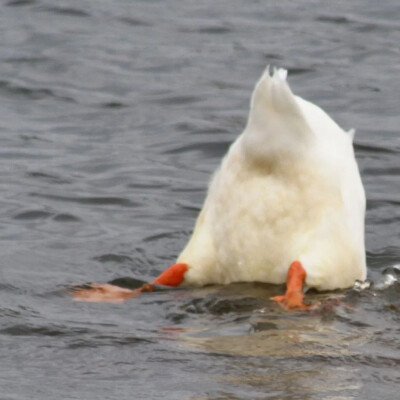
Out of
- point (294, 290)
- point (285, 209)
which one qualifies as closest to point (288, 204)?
→ point (285, 209)

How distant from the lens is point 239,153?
20.6ft

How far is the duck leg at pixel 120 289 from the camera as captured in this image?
6.38 m

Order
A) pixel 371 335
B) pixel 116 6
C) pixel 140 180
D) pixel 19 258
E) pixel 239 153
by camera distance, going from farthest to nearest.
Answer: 1. pixel 116 6
2. pixel 140 180
3. pixel 19 258
4. pixel 239 153
5. pixel 371 335

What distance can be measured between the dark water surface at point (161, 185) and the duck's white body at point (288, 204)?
0.53 ft

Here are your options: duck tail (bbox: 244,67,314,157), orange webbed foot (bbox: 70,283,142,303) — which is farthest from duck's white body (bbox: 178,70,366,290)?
orange webbed foot (bbox: 70,283,142,303)

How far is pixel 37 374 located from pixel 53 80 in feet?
23.0

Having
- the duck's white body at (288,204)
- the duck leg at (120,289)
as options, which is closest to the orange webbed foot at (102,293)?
the duck leg at (120,289)

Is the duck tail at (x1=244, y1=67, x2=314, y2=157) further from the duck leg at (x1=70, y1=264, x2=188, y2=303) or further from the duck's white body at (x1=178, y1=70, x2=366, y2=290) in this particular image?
the duck leg at (x1=70, y1=264, x2=188, y2=303)

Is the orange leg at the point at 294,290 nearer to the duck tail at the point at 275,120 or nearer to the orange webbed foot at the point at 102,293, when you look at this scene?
the duck tail at the point at 275,120

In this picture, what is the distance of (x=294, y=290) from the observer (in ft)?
19.9

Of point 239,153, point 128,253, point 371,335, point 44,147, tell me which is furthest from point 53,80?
point 371,335

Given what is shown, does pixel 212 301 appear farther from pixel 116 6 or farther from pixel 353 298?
pixel 116 6

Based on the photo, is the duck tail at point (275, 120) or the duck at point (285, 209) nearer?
the duck tail at point (275, 120)

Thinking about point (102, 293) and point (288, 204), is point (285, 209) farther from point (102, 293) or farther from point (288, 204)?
point (102, 293)
